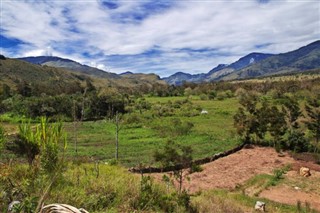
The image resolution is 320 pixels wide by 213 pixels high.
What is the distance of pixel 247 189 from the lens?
46.8 ft

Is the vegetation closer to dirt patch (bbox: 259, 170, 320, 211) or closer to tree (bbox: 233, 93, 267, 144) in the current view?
tree (bbox: 233, 93, 267, 144)

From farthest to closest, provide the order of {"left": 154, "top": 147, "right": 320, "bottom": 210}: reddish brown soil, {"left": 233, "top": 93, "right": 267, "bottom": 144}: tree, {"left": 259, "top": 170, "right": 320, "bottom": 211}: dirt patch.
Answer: {"left": 233, "top": 93, "right": 267, "bottom": 144}: tree < {"left": 154, "top": 147, "right": 320, "bottom": 210}: reddish brown soil < {"left": 259, "top": 170, "right": 320, "bottom": 211}: dirt patch

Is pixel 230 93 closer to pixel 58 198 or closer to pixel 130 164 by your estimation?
pixel 130 164

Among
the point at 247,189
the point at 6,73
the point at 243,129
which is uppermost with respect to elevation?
the point at 6,73

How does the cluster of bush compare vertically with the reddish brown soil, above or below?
above

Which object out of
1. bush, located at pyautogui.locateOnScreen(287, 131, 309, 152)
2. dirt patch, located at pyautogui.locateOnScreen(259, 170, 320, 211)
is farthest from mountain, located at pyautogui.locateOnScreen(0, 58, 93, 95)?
dirt patch, located at pyautogui.locateOnScreen(259, 170, 320, 211)

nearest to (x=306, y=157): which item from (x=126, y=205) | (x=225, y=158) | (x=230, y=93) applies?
(x=225, y=158)

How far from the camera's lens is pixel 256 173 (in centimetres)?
1653

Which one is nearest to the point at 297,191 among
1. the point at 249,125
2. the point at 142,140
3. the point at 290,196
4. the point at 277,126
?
the point at 290,196

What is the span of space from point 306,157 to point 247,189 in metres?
7.32

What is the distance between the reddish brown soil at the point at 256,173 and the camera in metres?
13.0

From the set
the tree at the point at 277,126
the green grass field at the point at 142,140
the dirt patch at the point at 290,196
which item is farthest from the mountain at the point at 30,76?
the dirt patch at the point at 290,196

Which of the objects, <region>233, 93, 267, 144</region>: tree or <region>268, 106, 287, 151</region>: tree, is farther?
<region>233, 93, 267, 144</region>: tree

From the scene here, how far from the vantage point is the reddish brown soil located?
513 inches
